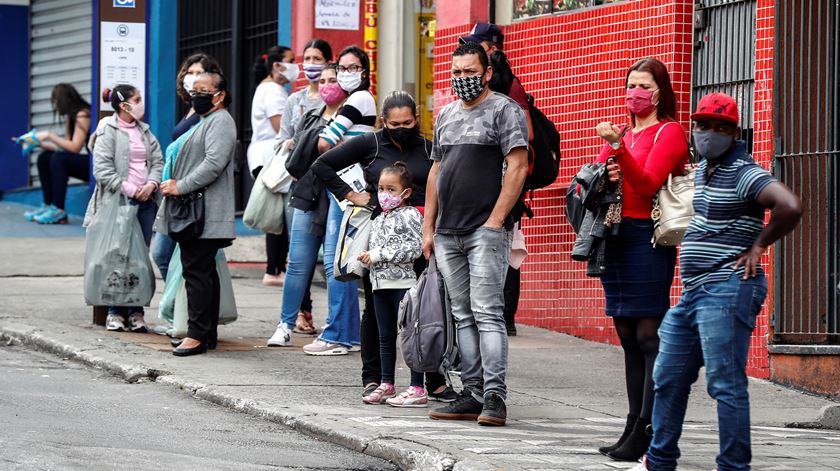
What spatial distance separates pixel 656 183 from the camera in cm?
679

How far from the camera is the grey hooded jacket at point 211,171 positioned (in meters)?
9.92

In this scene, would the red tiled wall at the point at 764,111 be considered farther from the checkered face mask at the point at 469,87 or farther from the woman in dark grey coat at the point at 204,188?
the woman in dark grey coat at the point at 204,188

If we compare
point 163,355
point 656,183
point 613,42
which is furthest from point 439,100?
point 656,183

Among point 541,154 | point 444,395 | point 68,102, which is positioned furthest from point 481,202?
point 68,102

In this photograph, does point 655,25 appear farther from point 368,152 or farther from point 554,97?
point 368,152

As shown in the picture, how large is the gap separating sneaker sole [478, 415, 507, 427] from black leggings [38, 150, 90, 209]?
1184 cm

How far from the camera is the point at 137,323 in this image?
36.6ft

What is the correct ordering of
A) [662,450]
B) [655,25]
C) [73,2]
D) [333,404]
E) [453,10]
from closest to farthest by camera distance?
[662,450] → [333,404] → [655,25] → [453,10] → [73,2]

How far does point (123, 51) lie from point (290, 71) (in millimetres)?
2251

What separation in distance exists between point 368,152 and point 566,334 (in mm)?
3385

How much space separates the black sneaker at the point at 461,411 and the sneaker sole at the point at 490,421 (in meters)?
0.20

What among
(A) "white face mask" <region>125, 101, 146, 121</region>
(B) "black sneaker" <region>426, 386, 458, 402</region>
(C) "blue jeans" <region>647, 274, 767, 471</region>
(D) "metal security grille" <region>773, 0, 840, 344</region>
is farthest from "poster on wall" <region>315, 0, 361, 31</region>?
(C) "blue jeans" <region>647, 274, 767, 471</region>

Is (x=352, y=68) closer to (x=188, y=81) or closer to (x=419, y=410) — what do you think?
(x=188, y=81)

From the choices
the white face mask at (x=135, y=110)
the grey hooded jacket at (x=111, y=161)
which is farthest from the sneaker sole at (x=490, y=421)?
the white face mask at (x=135, y=110)
